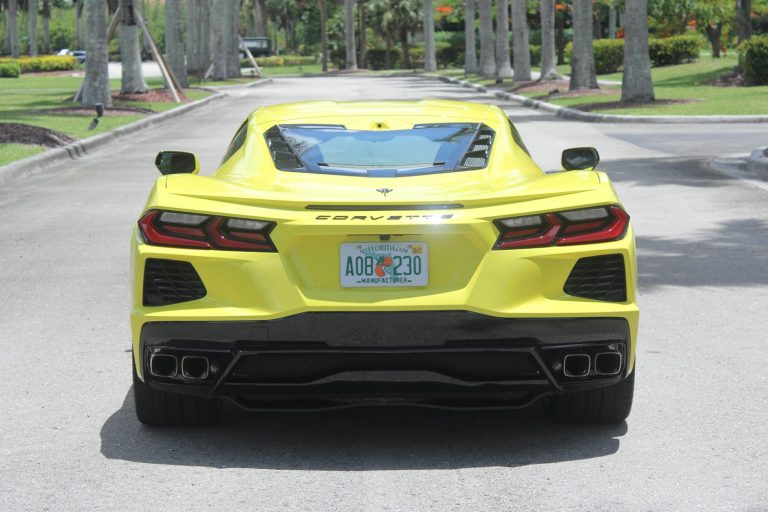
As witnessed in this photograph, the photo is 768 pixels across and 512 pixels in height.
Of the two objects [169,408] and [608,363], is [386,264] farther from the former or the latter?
[169,408]

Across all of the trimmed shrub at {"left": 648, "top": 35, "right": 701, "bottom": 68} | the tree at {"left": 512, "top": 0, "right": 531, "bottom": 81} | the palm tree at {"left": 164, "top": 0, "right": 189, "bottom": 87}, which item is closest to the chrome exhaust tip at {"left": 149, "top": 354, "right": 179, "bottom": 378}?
the palm tree at {"left": 164, "top": 0, "right": 189, "bottom": 87}

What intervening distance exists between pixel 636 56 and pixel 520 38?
59.5ft

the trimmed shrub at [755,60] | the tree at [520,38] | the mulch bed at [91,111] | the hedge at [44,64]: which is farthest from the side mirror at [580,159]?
the hedge at [44,64]

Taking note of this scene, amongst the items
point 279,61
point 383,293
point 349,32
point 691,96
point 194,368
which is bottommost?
point 279,61

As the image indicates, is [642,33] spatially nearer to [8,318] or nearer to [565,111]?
[565,111]

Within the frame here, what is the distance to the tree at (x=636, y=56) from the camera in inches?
1297

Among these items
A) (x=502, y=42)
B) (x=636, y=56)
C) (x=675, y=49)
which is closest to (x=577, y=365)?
(x=636, y=56)

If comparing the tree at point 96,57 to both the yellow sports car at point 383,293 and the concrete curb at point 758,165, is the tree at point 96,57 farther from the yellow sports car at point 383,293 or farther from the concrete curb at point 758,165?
the yellow sports car at point 383,293

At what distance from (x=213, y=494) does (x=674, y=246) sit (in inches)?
298

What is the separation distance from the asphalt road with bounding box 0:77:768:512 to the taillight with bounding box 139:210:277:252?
2.82ft

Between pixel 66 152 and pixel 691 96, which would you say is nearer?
pixel 66 152

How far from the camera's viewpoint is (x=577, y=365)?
573 cm

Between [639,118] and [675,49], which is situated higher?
[675,49]

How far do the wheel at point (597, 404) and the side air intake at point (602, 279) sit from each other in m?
0.53
